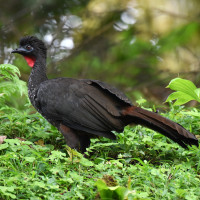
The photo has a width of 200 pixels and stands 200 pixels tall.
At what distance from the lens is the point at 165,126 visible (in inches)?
156

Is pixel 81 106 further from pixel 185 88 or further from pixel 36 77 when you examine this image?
pixel 185 88

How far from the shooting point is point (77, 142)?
418 centimetres

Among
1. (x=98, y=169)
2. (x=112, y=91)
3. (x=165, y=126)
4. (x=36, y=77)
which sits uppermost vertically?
(x=36, y=77)

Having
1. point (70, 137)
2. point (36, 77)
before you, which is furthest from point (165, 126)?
point (36, 77)

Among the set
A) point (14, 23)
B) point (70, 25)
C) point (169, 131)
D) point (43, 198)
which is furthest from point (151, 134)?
point (14, 23)

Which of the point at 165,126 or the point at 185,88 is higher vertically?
the point at 185,88

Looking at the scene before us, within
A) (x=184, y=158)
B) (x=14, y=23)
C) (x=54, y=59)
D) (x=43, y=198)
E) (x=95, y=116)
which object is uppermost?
(x=14, y=23)

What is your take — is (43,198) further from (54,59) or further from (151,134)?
(54,59)

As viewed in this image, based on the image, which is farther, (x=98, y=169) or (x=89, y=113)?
(x=89, y=113)

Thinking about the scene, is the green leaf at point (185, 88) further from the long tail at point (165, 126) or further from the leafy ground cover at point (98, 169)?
the long tail at point (165, 126)

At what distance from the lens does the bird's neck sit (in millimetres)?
4606

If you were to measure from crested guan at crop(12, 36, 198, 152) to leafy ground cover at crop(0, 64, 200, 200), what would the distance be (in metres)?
0.16

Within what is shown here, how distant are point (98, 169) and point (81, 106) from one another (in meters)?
0.96

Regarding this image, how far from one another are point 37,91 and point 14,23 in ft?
10.3
